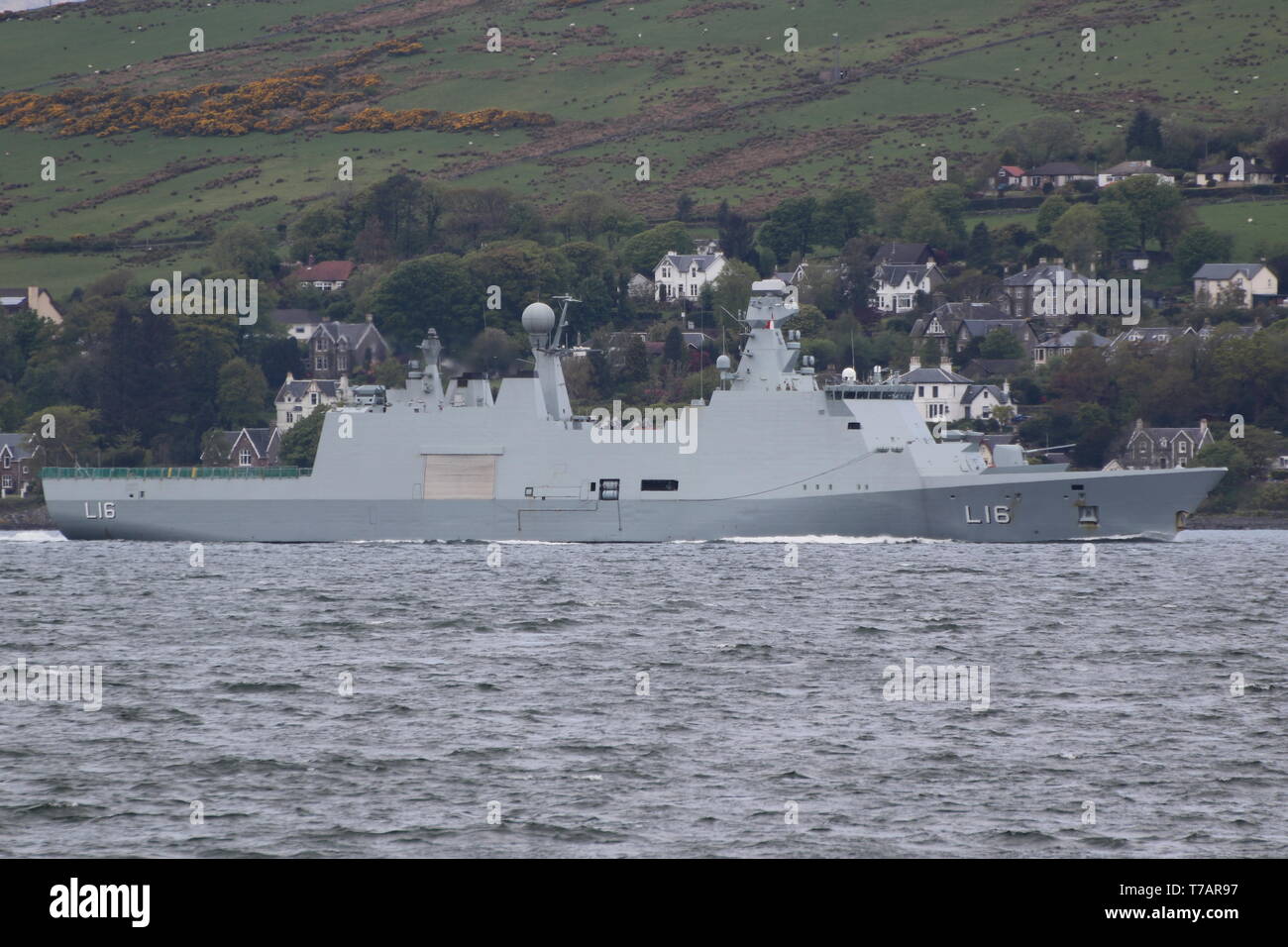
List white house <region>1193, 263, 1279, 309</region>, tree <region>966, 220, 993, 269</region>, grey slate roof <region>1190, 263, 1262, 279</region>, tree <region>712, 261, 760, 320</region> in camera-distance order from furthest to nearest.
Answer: tree <region>966, 220, 993, 269</region> → tree <region>712, 261, 760, 320</region> → grey slate roof <region>1190, 263, 1262, 279</region> → white house <region>1193, 263, 1279, 309</region>

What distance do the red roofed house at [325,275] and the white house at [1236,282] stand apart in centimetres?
5226

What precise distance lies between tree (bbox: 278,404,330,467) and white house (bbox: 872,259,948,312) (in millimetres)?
41442

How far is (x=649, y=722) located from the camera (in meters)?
19.0

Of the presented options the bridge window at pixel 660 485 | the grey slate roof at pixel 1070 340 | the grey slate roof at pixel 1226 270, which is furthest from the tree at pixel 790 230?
the bridge window at pixel 660 485

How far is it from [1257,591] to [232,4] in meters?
156

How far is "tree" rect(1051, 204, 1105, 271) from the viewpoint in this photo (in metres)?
104

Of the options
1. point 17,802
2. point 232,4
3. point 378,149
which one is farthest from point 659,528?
point 232,4

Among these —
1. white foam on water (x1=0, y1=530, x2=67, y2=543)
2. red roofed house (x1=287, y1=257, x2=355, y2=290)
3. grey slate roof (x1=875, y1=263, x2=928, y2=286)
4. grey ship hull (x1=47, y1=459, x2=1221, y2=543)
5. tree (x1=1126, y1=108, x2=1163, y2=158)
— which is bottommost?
white foam on water (x1=0, y1=530, x2=67, y2=543)

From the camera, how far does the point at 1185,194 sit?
115m

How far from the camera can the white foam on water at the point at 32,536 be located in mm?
60250

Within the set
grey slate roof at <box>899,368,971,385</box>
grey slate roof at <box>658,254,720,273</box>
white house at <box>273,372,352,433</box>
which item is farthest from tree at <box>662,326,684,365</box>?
grey slate roof at <box>658,254,720,273</box>

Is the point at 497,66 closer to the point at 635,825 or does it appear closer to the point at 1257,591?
the point at 1257,591

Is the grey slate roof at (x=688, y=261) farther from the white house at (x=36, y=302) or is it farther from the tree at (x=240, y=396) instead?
the white house at (x=36, y=302)

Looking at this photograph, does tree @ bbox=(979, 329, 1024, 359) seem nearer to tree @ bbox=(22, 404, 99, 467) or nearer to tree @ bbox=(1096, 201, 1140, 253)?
tree @ bbox=(1096, 201, 1140, 253)
